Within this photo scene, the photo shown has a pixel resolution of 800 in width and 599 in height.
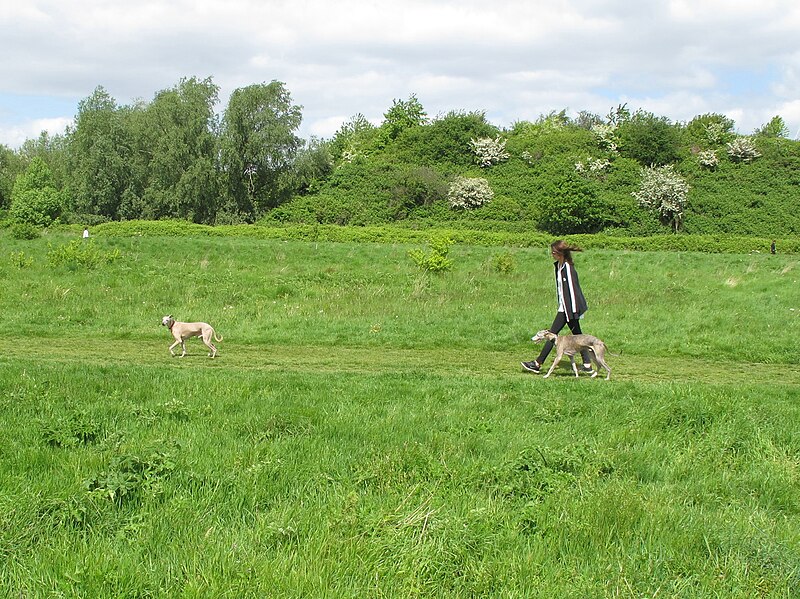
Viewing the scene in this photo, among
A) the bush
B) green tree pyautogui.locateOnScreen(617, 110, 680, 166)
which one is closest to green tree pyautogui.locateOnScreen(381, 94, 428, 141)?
green tree pyautogui.locateOnScreen(617, 110, 680, 166)

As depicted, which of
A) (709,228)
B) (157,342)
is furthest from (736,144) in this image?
(157,342)

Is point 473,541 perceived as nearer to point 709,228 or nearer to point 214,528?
point 214,528

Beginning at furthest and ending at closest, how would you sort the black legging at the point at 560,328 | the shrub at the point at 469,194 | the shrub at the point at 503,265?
the shrub at the point at 469,194 → the shrub at the point at 503,265 → the black legging at the point at 560,328

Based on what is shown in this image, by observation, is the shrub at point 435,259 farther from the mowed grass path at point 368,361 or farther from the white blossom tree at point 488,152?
the white blossom tree at point 488,152

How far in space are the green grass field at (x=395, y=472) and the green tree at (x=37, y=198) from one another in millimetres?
43719

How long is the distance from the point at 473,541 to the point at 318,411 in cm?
286

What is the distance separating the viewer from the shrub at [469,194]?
163 feet

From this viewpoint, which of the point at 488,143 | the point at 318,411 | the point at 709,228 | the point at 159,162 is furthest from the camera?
the point at 488,143

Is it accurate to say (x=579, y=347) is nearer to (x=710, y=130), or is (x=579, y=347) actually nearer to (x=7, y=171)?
(x=710, y=130)

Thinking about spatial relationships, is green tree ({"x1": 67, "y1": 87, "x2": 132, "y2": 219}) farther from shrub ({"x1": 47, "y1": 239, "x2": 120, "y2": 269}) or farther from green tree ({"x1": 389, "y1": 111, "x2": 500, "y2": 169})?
shrub ({"x1": 47, "y1": 239, "x2": 120, "y2": 269})

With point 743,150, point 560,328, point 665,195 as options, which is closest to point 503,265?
point 560,328

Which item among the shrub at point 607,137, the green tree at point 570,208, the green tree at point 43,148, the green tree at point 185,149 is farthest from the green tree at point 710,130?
the green tree at point 43,148

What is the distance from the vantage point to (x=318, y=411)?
648cm

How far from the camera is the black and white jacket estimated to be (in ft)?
33.9
